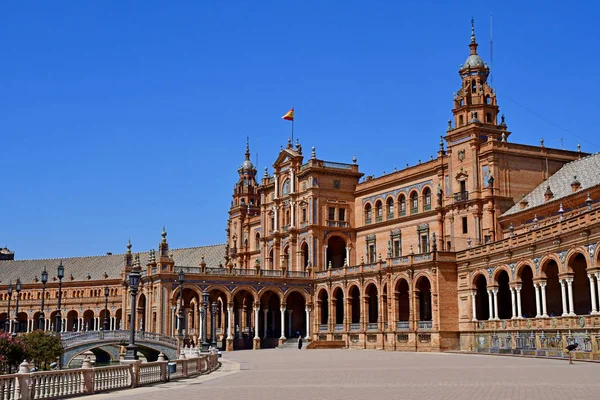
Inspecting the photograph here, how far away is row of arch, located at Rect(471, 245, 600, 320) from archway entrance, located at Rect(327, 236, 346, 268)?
25.7m

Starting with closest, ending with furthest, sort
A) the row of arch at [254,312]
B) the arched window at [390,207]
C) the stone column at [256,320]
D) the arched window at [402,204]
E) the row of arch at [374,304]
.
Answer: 1. the row of arch at [374,304]
2. the row of arch at [254,312]
3. the stone column at [256,320]
4. the arched window at [402,204]
5. the arched window at [390,207]

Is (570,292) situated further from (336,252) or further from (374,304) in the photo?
(336,252)

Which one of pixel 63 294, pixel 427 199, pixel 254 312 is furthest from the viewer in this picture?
pixel 63 294

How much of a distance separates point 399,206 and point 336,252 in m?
10.2

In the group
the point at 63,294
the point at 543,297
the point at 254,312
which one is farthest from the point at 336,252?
the point at 63,294

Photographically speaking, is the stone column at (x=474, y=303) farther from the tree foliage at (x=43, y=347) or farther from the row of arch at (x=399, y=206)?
the tree foliage at (x=43, y=347)

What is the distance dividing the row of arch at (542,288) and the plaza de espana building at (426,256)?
10cm

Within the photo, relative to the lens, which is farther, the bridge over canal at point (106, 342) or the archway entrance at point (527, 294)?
the bridge over canal at point (106, 342)

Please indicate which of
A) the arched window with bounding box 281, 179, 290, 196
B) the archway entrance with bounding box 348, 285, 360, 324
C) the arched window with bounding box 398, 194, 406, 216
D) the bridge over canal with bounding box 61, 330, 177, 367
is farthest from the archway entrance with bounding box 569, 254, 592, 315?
the arched window with bounding box 281, 179, 290, 196

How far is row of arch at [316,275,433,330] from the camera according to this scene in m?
65.1

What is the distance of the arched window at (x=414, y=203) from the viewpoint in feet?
246

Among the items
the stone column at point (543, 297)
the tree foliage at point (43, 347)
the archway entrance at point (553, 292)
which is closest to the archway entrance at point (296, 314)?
the archway entrance at point (553, 292)

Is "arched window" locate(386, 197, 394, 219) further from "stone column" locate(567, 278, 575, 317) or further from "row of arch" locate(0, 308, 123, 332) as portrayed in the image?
"row of arch" locate(0, 308, 123, 332)

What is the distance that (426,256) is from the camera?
63.2 meters
